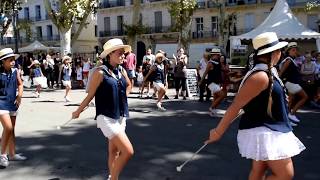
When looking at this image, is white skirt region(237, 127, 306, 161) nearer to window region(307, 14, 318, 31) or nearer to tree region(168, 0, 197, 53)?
tree region(168, 0, 197, 53)

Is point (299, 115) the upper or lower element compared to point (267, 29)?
lower

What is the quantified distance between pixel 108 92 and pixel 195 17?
4368 centimetres

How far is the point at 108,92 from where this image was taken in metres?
5.25

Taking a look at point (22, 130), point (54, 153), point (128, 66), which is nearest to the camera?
point (54, 153)

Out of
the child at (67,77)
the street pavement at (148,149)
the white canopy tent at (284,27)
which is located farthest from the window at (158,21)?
the street pavement at (148,149)

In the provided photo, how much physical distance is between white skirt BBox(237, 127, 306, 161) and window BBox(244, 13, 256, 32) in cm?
4146

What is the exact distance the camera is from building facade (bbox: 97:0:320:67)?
4122 centimetres

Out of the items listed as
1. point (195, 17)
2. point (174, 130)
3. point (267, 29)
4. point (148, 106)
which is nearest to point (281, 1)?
point (267, 29)

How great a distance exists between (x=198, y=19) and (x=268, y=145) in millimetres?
44857

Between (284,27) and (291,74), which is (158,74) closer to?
(291,74)

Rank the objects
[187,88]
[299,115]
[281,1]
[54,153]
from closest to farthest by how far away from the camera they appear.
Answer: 1. [54,153]
2. [299,115]
3. [187,88]
4. [281,1]

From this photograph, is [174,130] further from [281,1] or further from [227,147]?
[281,1]

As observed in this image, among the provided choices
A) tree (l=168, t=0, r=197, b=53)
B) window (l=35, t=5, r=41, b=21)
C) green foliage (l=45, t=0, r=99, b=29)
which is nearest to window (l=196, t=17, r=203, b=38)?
tree (l=168, t=0, r=197, b=53)

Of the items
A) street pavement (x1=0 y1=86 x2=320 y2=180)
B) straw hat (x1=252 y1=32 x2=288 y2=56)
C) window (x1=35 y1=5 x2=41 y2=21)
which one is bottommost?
street pavement (x1=0 y1=86 x2=320 y2=180)
